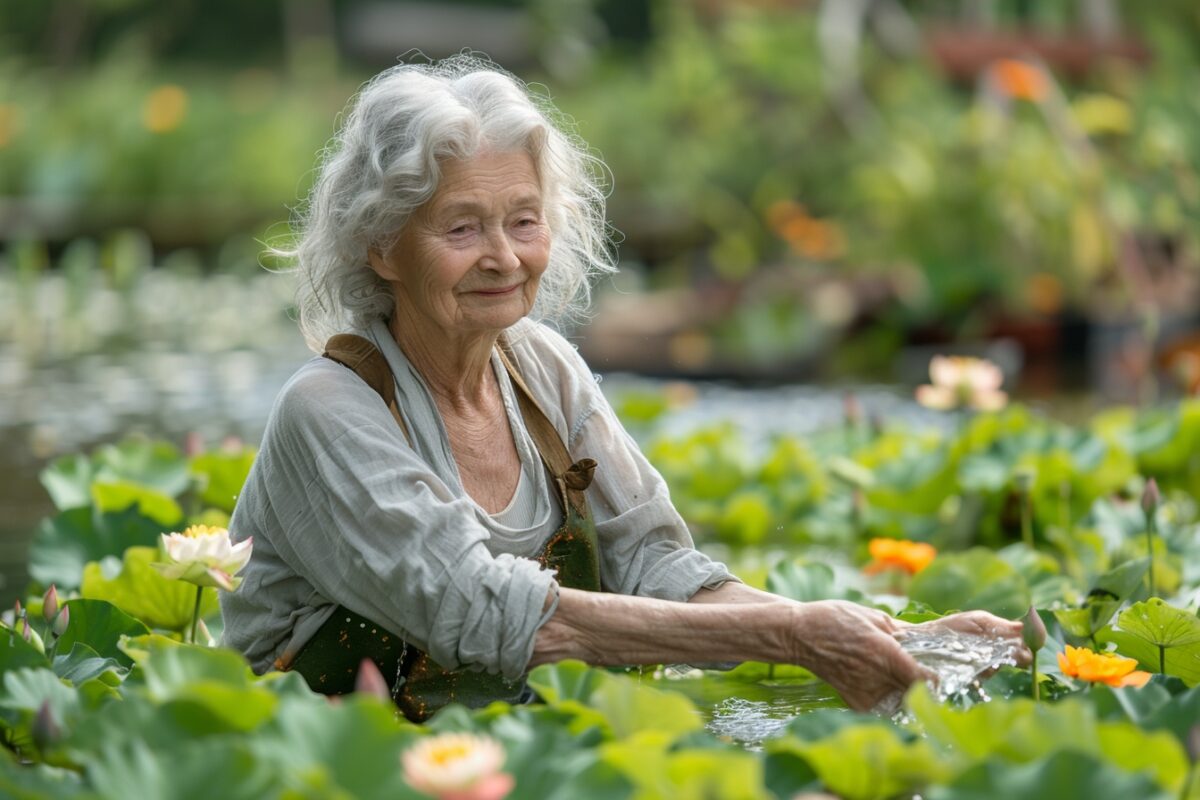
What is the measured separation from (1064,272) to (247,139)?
5615 mm

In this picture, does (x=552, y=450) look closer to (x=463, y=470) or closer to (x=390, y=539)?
(x=463, y=470)

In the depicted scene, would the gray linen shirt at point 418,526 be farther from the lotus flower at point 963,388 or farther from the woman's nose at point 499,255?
the lotus flower at point 963,388

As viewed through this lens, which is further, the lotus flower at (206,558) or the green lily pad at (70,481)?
the green lily pad at (70,481)

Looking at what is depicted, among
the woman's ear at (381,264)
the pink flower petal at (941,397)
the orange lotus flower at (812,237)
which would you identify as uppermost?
the woman's ear at (381,264)

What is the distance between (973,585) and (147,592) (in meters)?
1.32

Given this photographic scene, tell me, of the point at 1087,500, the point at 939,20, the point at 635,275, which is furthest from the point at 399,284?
the point at 939,20

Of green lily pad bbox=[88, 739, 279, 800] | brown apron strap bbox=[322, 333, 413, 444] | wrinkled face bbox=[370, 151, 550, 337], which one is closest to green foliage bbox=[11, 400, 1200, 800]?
green lily pad bbox=[88, 739, 279, 800]

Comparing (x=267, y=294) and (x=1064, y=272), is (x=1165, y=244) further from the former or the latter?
(x=267, y=294)

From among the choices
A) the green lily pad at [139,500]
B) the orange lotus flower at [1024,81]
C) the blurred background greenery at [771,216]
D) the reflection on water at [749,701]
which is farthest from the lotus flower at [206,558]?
the orange lotus flower at [1024,81]

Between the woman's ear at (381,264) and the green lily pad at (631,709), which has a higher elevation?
the woman's ear at (381,264)

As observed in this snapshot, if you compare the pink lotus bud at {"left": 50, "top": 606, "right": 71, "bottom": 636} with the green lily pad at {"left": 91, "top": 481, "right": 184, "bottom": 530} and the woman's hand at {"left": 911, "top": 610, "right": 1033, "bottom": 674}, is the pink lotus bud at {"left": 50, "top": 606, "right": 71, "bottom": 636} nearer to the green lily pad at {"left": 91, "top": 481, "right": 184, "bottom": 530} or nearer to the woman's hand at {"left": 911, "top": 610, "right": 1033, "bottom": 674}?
the green lily pad at {"left": 91, "top": 481, "right": 184, "bottom": 530}

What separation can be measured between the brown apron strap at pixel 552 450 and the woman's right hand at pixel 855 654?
1.34 ft

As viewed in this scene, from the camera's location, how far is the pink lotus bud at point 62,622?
2.26 metres

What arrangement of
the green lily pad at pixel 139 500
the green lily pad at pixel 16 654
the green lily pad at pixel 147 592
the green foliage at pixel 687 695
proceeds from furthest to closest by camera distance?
1. the green lily pad at pixel 139 500
2. the green lily pad at pixel 147 592
3. the green lily pad at pixel 16 654
4. the green foliage at pixel 687 695
